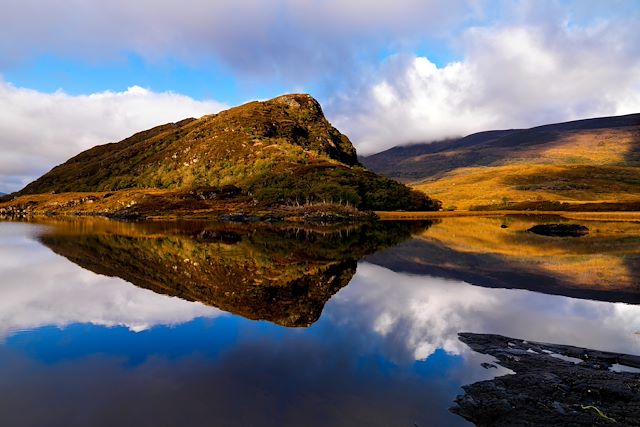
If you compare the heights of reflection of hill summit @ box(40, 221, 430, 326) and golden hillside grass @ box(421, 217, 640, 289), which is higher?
reflection of hill summit @ box(40, 221, 430, 326)

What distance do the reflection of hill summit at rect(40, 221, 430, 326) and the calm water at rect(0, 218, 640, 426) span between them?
23 cm

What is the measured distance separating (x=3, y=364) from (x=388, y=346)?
14.3 meters

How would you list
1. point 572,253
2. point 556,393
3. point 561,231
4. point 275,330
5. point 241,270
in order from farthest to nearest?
point 561,231
point 572,253
point 241,270
point 275,330
point 556,393

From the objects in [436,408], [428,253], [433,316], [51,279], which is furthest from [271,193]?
[436,408]

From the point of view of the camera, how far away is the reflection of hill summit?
24.6 meters

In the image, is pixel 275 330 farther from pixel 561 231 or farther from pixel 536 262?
pixel 561 231

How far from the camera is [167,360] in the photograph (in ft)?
52.0

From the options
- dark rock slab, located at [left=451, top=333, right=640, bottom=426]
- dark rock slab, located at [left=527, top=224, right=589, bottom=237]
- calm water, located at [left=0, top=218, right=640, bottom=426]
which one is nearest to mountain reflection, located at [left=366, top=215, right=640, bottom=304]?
calm water, located at [left=0, top=218, right=640, bottom=426]

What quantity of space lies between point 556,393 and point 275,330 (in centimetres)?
1132

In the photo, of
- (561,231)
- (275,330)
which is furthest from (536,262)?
(561,231)

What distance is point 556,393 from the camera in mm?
12594

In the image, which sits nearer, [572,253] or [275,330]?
[275,330]

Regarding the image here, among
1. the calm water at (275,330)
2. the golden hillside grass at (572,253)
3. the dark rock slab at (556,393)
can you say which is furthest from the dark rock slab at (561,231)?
the dark rock slab at (556,393)

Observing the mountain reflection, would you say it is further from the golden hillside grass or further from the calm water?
the calm water
